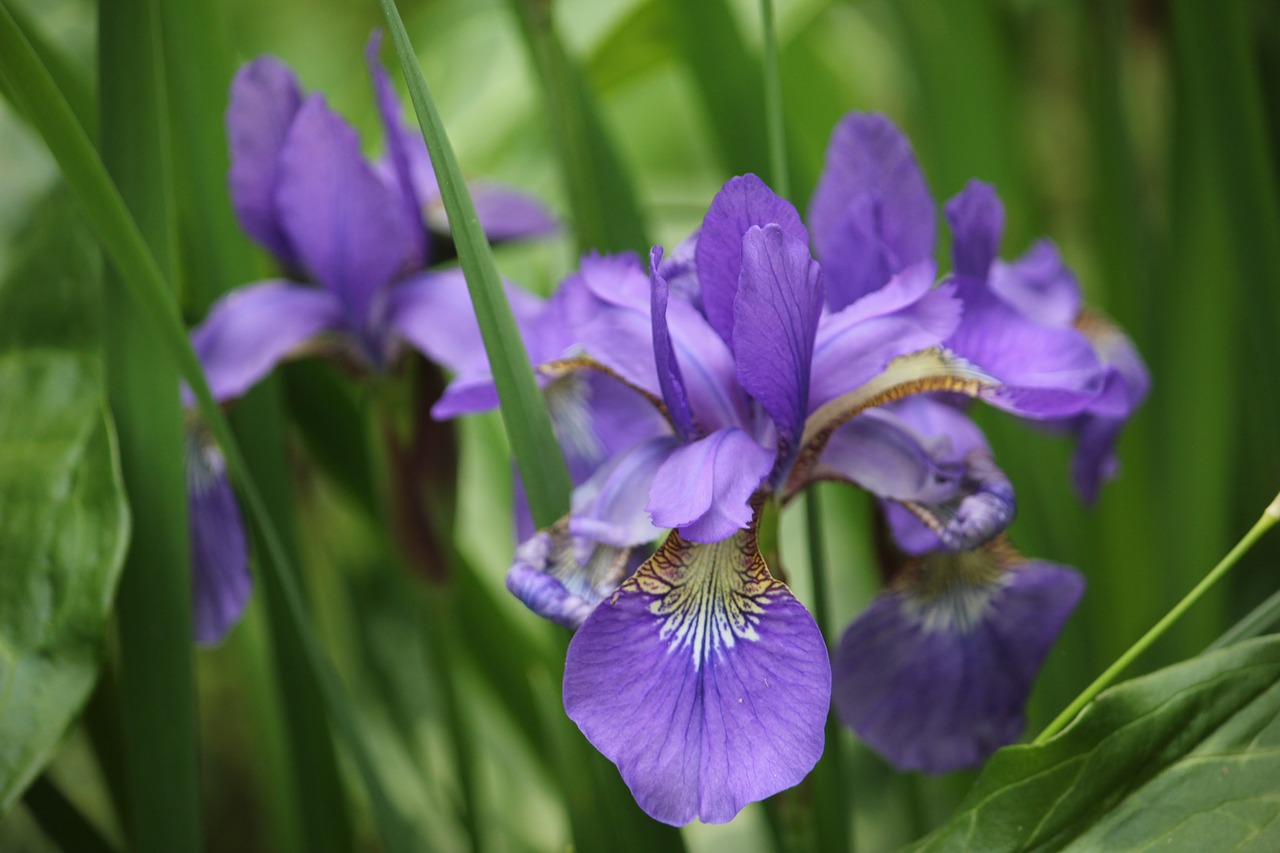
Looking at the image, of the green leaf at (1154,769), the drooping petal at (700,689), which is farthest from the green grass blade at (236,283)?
the green leaf at (1154,769)

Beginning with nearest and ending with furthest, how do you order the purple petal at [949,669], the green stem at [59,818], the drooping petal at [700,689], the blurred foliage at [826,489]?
the drooping petal at [700,689]
the purple petal at [949,669]
the green stem at [59,818]
the blurred foliage at [826,489]

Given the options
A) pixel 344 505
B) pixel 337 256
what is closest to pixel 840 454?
pixel 337 256

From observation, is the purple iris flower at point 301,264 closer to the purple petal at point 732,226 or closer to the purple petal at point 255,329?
the purple petal at point 255,329

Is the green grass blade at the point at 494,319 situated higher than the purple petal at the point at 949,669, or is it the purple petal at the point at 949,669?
the green grass blade at the point at 494,319

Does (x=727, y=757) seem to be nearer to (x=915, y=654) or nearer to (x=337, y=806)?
(x=915, y=654)

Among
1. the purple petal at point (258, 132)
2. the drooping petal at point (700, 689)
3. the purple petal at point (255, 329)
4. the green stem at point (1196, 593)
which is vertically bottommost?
the green stem at point (1196, 593)

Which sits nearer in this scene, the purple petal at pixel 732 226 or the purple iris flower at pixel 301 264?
the purple petal at pixel 732 226
